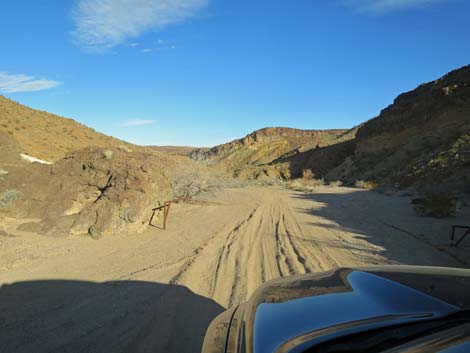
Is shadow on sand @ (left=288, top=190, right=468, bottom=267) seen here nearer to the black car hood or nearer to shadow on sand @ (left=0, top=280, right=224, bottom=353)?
shadow on sand @ (left=0, top=280, right=224, bottom=353)

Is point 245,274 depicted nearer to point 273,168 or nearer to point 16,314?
point 16,314

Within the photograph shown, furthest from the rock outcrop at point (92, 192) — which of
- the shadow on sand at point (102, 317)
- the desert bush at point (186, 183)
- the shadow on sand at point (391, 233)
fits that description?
the shadow on sand at point (391, 233)

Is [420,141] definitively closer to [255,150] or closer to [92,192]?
[92,192]

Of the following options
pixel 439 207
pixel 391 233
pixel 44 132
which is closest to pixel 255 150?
pixel 44 132

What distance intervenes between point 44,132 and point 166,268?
1099 inches

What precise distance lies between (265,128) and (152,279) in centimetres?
9461

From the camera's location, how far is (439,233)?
8812mm

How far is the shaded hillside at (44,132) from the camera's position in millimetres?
23703

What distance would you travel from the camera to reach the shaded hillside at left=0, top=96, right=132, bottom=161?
77.8ft

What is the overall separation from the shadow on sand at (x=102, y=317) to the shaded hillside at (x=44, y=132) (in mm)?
20336

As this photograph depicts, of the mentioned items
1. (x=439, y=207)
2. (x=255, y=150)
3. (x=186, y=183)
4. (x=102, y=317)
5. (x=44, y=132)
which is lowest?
(x=102, y=317)

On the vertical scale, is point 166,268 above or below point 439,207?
below

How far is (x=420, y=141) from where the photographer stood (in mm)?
30938

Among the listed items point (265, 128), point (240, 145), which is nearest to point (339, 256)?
point (240, 145)
